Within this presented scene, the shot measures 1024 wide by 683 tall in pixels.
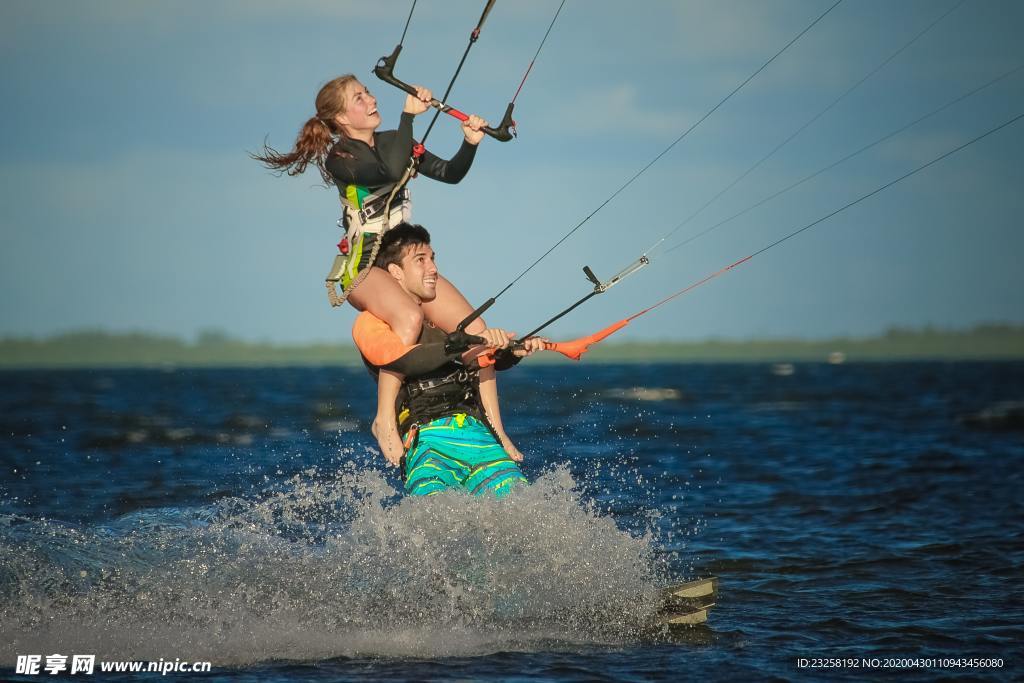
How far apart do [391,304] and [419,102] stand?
137cm

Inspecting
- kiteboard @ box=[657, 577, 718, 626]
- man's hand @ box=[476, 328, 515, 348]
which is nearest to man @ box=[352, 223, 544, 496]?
man's hand @ box=[476, 328, 515, 348]

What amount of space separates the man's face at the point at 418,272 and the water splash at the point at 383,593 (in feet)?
4.75

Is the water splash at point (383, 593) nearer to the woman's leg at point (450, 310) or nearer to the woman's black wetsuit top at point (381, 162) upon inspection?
the woman's leg at point (450, 310)

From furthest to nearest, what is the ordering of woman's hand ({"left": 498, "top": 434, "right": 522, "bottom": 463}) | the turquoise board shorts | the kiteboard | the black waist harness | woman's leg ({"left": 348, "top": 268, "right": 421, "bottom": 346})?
woman's hand ({"left": 498, "top": 434, "right": 522, "bottom": 463}), the black waist harness, the kiteboard, the turquoise board shorts, woman's leg ({"left": 348, "top": 268, "right": 421, "bottom": 346})

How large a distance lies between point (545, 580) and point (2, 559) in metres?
3.90

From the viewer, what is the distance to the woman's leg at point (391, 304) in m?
7.71

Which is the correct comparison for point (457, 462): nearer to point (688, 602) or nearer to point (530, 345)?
point (530, 345)

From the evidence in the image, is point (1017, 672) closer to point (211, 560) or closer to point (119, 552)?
point (211, 560)

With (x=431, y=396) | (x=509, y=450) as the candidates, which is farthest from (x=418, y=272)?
(x=509, y=450)

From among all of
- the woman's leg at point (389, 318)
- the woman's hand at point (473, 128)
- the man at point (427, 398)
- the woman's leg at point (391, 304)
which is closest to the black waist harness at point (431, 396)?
the man at point (427, 398)

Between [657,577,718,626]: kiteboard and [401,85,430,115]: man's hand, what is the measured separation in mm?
3731

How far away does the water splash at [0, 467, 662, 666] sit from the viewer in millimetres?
7234

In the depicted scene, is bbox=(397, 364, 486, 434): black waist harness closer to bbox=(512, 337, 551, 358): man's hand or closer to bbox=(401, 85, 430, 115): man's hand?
bbox=(512, 337, 551, 358): man's hand

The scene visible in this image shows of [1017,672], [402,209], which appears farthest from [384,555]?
[1017,672]
